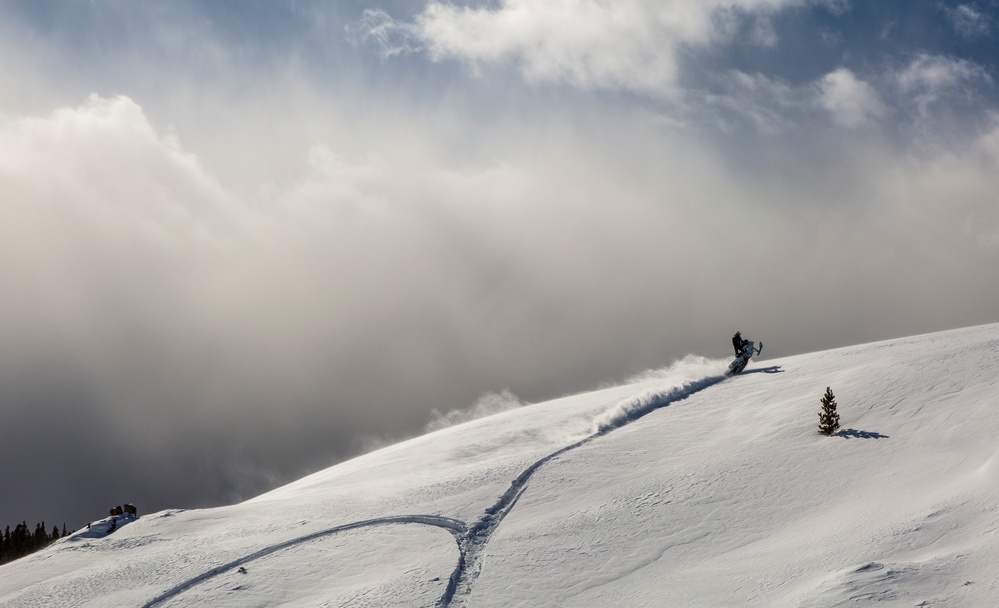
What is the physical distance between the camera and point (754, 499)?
65.8ft

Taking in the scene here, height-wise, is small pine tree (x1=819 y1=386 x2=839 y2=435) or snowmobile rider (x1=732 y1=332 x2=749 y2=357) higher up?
snowmobile rider (x1=732 y1=332 x2=749 y2=357)

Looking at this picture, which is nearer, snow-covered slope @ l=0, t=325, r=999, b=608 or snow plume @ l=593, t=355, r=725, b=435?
snow-covered slope @ l=0, t=325, r=999, b=608

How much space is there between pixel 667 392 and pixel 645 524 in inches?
542

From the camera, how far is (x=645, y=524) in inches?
781

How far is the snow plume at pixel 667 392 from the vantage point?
2994cm

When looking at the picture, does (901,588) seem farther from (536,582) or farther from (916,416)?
(916,416)

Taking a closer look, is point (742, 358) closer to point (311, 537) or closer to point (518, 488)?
point (518, 488)

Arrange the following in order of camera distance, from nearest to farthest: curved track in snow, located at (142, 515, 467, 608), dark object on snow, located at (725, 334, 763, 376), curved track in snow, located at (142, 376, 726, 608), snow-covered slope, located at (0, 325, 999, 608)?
snow-covered slope, located at (0, 325, 999, 608)
curved track in snow, located at (142, 376, 726, 608)
curved track in snow, located at (142, 515, 467, 608)
dark object on snow, located at (725, 334, 763, 376)

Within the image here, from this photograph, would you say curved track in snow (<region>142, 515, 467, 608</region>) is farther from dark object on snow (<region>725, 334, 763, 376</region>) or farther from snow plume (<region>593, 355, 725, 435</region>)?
dark object on snow (<region>725, 334, 763, 376</region>)

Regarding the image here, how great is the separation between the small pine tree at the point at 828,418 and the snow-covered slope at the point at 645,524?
55 cm

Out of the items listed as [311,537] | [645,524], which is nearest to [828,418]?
[645,524]

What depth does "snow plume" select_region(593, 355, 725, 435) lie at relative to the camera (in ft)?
98.2

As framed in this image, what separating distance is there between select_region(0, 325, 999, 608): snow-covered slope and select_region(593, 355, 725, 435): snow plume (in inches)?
21.1

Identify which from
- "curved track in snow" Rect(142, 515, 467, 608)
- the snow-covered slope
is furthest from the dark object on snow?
A: "curved track in snow" Rect(142, 515, 467, 608)
